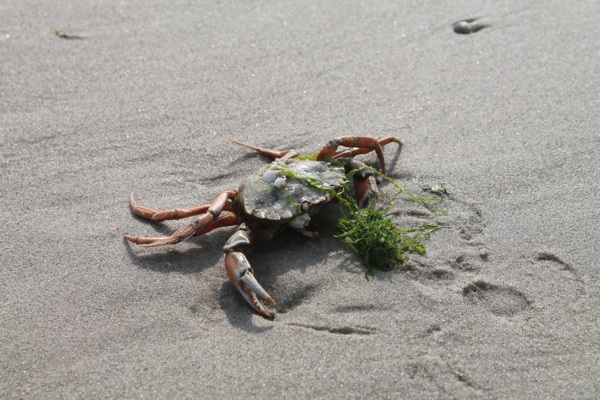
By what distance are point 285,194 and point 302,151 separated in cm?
80

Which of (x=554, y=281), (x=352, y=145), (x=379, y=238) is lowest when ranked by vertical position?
(x=554, y=281)

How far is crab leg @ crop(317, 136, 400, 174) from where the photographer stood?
3.90 meters

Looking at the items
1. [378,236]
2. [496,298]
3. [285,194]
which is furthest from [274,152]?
[496,298]

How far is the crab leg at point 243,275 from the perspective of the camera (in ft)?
10.7

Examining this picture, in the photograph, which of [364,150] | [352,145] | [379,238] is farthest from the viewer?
[364,150]

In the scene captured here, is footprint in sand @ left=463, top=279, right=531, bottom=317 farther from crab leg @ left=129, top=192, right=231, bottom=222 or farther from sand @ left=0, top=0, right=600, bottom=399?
crab leg @ left=129, top=192, right=231, bottom=222

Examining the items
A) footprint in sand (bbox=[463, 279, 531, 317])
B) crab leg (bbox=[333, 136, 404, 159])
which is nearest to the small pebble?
footprint in sand (bbox=[463, 279, 531, 317])

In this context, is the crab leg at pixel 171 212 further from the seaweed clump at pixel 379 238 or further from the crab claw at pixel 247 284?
the seaweed clump at pixel 379 238

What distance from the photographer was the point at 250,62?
509 centimetres

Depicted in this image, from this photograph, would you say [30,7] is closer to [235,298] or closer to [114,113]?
[114,113]

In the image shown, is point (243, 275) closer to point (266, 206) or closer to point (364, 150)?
point (266, 206)

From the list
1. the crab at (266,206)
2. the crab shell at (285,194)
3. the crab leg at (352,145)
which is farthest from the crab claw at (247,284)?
the crab leg at (352,145)

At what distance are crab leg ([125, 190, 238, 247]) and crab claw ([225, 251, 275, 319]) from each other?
30cm

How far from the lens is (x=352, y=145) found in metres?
4.01
